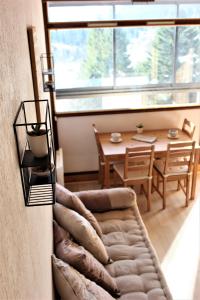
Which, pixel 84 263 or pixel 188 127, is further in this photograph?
pixel 188 127

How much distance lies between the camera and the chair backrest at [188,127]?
4.25m

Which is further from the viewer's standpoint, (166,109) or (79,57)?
(79,57)

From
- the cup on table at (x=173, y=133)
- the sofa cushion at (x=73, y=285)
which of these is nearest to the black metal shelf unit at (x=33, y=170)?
the sofa cushion at (x=73, y=285)

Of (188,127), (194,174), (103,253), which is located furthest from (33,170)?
(188,127)

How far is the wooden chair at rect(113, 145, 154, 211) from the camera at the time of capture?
367 centimetres

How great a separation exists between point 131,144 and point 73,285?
2.39 m

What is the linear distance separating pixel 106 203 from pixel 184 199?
1495mm

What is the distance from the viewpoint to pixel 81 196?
10.1 ft

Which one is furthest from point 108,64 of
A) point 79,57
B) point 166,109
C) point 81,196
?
point 81,196

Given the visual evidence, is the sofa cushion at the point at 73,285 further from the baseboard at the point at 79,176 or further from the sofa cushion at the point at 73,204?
the baseboard at the point at 79,176

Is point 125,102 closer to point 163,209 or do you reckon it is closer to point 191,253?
point 163,209

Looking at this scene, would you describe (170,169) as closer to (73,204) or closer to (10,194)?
(73,204)

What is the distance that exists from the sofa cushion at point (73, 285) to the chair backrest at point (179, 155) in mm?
2045

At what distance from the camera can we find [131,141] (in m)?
4.18
